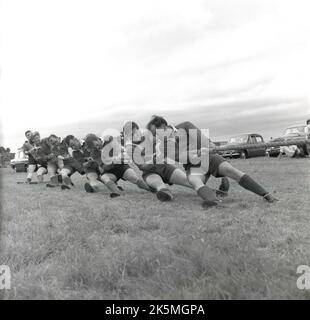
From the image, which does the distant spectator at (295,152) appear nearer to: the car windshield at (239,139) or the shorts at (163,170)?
the car windshield at (239,139)

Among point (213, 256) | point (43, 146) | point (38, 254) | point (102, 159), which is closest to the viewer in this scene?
point (213, 256)

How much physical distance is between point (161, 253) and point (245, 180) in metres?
2.75

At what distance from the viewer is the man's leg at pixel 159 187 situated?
19.4ft

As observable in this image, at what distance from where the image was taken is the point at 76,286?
2465 millimetres

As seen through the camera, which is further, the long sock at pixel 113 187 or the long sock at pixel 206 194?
the long sock at pixel 113 187

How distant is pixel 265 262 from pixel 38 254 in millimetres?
1729

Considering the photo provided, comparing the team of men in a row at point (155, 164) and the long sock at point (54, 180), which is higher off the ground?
the team of men in a row at point (155, 164)

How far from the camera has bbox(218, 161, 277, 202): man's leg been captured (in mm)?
5266

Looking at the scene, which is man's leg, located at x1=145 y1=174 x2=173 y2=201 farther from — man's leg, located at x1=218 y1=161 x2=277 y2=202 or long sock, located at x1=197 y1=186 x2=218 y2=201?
man's leg, located at x1=218 y1=161 x2=277 y2=202

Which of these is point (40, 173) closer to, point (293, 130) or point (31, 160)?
point (31, 160)

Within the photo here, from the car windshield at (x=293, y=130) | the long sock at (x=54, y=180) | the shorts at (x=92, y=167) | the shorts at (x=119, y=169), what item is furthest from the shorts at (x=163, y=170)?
the car windshield at (x=293, y=130)
